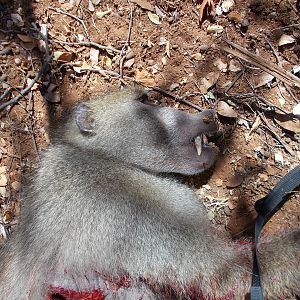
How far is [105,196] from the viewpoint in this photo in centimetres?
367

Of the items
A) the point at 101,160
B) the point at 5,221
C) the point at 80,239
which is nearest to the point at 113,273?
the point at 80,239

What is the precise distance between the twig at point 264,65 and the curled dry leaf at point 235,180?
816mm

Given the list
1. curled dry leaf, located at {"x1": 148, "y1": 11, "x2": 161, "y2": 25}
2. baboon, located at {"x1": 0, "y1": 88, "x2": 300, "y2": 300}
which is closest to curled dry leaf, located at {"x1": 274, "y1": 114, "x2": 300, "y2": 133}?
baboon, located at {"x1": 0, "y1": 88, "x2": 300, "y2": 300}

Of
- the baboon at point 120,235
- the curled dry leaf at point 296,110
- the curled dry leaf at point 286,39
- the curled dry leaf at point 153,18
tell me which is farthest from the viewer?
the curled dry leaf at point 153,18

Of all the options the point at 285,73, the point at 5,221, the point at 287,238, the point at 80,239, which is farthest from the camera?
the point at 5,221

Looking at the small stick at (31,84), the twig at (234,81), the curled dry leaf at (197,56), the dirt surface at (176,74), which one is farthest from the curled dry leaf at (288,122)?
the small stick at (31,84)

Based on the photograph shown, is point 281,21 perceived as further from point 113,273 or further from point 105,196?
point 113,273

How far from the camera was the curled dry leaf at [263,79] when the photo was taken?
4.46 meters

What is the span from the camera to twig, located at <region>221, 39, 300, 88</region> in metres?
4.41

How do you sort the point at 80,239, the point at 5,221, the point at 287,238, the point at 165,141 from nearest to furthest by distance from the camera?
the point at 80,239, the point at 287,238, the point at 165,141, the point at 5,221

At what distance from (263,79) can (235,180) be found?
83cm

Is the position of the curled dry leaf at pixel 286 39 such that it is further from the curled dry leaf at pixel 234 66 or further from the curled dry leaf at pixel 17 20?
the curled dry leaf at pixel 17 20

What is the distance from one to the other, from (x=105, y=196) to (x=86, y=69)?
1.57 metres

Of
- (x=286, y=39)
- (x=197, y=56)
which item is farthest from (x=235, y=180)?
(x=286, y=39)
